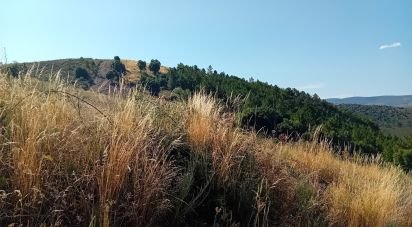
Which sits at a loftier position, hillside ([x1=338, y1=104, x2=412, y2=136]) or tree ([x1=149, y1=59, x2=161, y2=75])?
tree ([x1=149, y1=59, x2=161, y2=75])

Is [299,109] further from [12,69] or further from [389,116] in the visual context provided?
[389,116]

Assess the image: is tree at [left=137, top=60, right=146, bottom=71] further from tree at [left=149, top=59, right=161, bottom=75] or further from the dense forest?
tree at [left=149, top=59, right=161, bottom=75]

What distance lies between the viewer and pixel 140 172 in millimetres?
3846

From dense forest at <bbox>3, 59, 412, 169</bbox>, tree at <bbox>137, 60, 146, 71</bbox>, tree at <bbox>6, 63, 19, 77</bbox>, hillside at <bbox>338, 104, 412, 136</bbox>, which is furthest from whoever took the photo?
hillside at <bbox>338, 104, 412, 136</bbox>

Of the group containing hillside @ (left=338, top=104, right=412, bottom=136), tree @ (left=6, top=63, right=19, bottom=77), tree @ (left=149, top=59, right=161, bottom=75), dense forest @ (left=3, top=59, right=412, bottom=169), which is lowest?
hillside @ (left=338, top=104, right=412, bottom=136)

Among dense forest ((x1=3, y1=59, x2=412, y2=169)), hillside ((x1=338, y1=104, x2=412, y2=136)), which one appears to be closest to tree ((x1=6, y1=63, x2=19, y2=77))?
dense forest ((x1=3, y1=59, x2=412, y2=169))

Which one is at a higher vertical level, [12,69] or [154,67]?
[154,67]

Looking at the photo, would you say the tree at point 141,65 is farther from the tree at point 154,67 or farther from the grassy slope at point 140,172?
the grassy slope at point 140,172

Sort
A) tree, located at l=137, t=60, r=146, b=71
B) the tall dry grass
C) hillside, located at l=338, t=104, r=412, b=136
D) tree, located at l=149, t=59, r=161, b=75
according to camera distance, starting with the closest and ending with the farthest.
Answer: the tall dry grass
tree, located at l=149, t=59, r=161, b=75
tree, located at l=137, t=60, r=146, b=71
hillside, located at l=338, t=104, r=412, b=136

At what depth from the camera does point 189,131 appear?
5273 mm

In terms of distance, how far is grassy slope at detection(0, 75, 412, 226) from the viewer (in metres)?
3.37

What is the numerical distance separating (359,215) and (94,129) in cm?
333

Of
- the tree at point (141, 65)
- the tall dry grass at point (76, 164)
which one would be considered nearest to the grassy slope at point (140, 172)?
the tall dry grass at point (76, 164)

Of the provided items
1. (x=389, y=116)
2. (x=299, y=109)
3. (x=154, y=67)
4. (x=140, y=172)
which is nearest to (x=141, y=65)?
(x=154, y=67)
